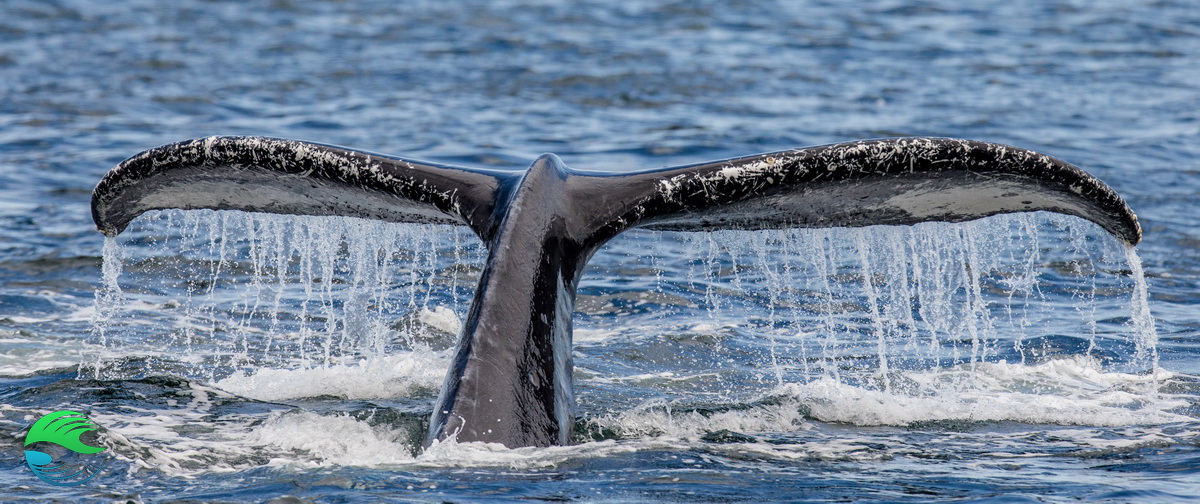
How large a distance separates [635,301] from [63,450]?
5379 mm

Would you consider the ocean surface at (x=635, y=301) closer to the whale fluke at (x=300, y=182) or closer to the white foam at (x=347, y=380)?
the white foam at (x=347, y=380)

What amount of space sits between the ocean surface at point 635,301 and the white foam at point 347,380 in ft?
0.09

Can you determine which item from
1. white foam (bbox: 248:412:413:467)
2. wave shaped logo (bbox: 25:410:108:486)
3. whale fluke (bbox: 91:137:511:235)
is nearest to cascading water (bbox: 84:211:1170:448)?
whale fluke (bbox: 91:137:511:235)

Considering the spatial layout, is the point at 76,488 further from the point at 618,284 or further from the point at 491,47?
the point at 491,47

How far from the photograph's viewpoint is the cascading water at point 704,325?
22.8ft

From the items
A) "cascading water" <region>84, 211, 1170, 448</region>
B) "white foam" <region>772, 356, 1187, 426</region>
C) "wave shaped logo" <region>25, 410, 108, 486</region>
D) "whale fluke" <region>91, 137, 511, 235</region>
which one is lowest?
"wave shaped logo" <region>25, 410, 108, 486</region>

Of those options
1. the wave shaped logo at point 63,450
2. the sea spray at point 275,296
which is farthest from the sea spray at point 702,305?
the wave shaped logo at point 63,450

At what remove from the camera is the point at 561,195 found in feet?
20.1

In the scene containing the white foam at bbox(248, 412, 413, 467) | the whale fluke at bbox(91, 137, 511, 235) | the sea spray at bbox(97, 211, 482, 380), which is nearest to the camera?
the white foam at bbox(248, 412, 413, 467)

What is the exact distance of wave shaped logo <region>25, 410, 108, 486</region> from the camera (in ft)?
18.8

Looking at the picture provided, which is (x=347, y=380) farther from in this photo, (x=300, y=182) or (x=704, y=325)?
(x=704, y=325)

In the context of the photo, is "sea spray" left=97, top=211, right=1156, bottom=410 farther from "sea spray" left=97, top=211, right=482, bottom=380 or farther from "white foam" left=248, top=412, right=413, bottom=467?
"white foam" left=248, top=412, right=413, bottom=467

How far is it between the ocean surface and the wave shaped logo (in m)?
0.08

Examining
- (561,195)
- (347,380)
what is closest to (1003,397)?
(561,195)
